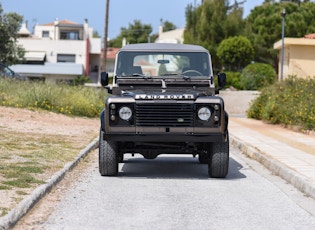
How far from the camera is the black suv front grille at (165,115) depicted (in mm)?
12383

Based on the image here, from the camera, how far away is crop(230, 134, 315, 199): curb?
38.0ft

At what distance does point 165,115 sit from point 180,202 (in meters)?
2.47

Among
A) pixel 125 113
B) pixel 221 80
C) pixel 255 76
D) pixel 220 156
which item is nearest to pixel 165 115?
pixel 125 113

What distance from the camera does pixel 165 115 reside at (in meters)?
12.4

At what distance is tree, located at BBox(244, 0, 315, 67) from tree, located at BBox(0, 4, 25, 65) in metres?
25.7

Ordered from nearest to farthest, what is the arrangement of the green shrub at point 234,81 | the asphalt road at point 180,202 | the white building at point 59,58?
the asphalt road at point 180,202 → the green shrub at point 234,81 → the white building at point 59,58

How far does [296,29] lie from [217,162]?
55057 millimetres

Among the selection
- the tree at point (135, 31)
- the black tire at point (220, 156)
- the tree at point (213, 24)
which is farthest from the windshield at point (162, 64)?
the tree at point (135, 31)

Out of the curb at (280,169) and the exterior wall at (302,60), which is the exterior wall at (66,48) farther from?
the curb at (280,169)

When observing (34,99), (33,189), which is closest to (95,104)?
(34,99)

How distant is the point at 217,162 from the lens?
1277cm

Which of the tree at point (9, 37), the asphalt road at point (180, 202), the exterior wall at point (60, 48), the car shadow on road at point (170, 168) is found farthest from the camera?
the exterior wall at point (60, 48)

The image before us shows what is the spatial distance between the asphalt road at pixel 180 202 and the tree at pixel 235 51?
52069 millimetres

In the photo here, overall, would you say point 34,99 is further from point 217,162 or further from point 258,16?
point 258,16
